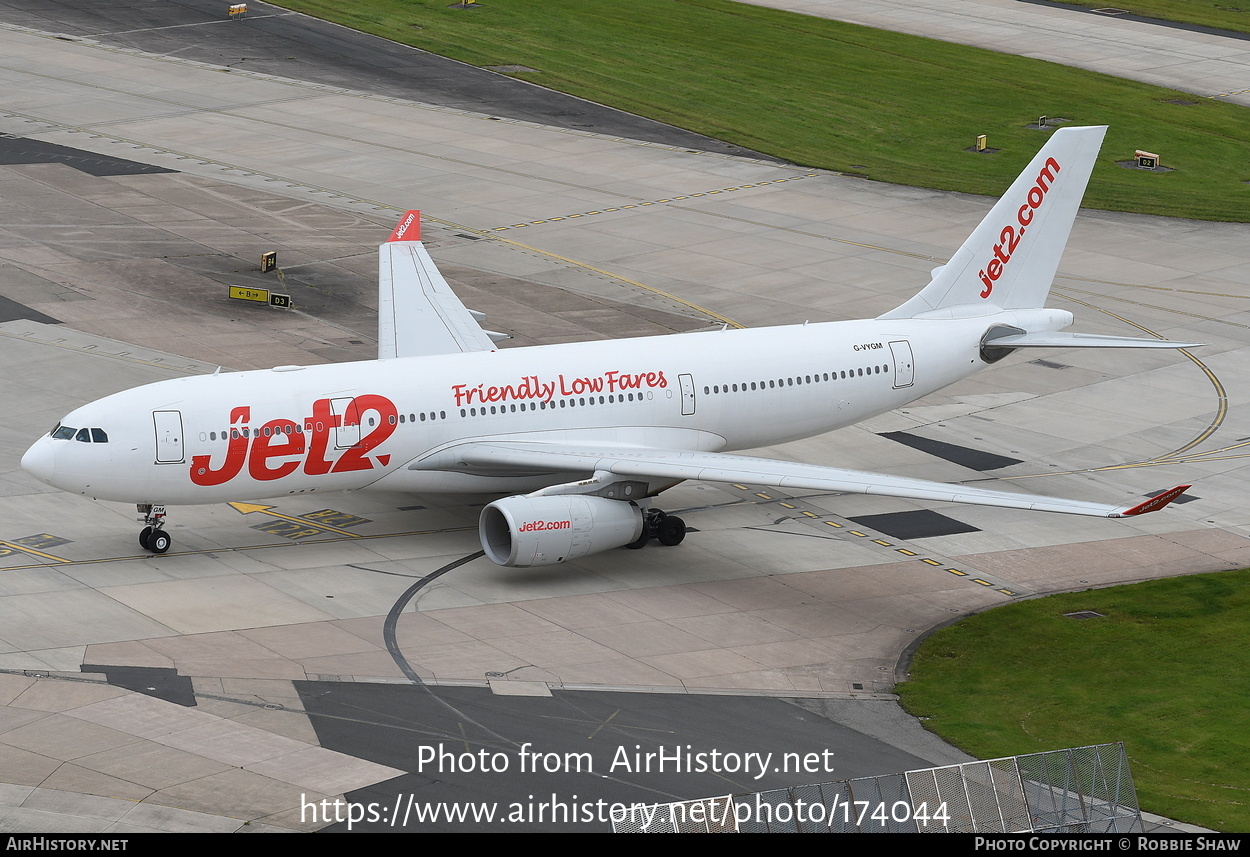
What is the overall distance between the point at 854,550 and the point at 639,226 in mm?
33545

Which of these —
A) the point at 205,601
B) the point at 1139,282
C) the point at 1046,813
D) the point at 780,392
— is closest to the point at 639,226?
the point at 1139,282

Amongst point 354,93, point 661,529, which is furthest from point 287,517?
point 354,93

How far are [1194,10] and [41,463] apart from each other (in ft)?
362

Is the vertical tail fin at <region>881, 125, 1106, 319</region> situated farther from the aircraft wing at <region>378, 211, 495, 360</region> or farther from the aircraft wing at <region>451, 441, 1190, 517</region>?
the aircraft wing at <region>378, 211, 495, 360</region>

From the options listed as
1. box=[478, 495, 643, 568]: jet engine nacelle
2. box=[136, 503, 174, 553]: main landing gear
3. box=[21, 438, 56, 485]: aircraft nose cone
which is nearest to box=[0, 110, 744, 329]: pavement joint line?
box=[478, 495, 643, 568]: jet engine nacelle

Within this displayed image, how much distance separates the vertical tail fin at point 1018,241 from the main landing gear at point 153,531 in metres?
22.9

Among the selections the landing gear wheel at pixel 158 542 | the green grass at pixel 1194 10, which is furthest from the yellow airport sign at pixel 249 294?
the green grass at pixel 1194 10

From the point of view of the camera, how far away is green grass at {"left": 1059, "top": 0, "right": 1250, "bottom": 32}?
123938mm

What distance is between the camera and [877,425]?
55625 mm

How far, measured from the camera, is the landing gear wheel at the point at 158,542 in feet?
136

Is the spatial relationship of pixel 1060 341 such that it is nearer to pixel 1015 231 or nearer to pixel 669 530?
pixel 1015 231

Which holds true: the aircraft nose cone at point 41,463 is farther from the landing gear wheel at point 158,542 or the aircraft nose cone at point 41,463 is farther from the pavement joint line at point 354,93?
the pavement joint line at point 354,93
